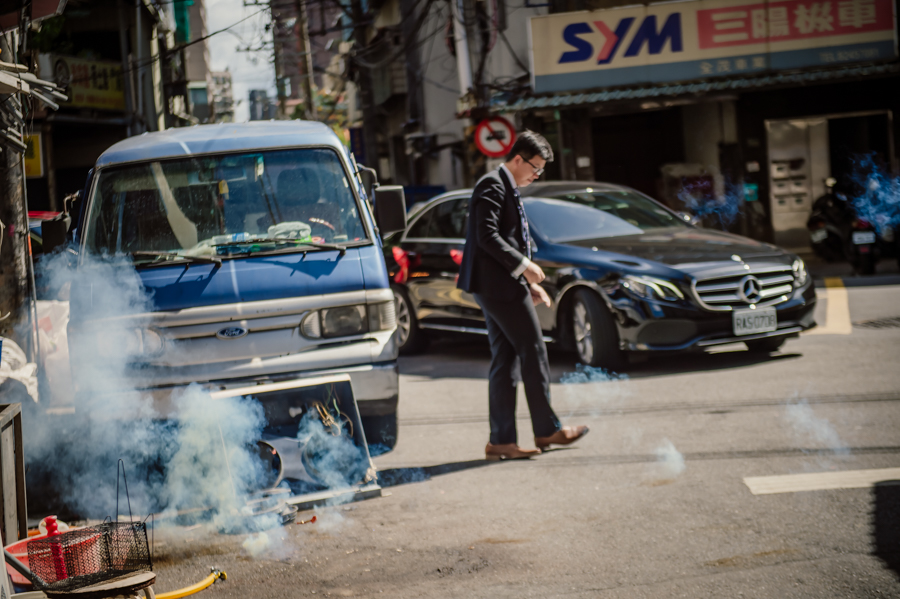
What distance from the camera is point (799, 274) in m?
8.50

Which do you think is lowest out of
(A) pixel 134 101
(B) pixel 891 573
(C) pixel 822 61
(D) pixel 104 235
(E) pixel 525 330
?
(B) pixel 891 573

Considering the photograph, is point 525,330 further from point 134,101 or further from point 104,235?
point 134,101

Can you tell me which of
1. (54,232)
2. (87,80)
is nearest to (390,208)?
(54,232)

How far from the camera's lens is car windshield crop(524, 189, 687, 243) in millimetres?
9062

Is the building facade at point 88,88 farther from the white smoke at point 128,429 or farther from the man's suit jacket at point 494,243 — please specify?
the man's suit jacket at point 494,243

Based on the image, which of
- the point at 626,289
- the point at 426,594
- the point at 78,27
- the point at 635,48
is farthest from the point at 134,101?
the point at 426,594

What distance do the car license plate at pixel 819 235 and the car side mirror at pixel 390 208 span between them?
12.4m

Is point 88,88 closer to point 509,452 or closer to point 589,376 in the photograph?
point 589,376

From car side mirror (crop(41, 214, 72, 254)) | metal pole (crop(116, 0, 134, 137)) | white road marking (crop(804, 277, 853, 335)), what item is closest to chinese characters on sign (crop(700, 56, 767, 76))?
white road marking (crop(804, 277, 853, 335))

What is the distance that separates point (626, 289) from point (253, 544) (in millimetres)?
4446

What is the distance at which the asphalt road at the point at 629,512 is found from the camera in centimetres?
382

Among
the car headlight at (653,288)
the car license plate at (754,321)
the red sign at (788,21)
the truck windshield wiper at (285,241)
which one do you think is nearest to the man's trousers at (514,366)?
the truck windshield wiper at (285,241)

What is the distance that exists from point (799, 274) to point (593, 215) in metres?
1.99

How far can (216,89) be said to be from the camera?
70562 mm
